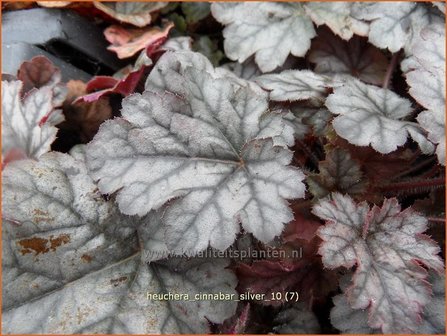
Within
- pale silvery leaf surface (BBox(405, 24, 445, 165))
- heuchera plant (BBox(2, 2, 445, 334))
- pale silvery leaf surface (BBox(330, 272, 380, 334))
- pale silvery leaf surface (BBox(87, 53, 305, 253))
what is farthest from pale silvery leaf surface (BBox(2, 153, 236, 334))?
pale silvery leaf surface (BBox(405, 24, 445, 165))

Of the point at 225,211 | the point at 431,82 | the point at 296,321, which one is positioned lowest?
the point at 296,321

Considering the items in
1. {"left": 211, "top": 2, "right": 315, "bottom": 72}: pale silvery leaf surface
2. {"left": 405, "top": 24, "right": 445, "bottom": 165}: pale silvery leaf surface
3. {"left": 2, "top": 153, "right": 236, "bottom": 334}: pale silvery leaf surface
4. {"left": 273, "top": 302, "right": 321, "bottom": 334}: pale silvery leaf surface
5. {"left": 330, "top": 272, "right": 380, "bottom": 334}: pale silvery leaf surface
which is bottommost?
{"left": 273, "top": 302, "right": 321, "bottom": 334}: pale silvery leaf surface

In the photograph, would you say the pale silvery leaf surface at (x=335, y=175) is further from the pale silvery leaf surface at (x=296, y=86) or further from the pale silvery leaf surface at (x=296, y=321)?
the pale silvery leaf surface at (x=296, y=321)

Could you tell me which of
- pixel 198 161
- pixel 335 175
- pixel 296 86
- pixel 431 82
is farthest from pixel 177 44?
pixel 431 82

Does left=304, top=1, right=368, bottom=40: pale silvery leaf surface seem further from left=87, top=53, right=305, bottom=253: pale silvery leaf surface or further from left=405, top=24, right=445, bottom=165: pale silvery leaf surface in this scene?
left=87, top=53, right=305, bottom=253: pale silvery leaf surface

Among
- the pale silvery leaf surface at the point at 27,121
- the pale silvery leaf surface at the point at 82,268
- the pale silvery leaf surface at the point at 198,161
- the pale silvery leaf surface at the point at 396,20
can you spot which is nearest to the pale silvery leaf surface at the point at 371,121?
the pale silvery leaf surface at the point at 198,161

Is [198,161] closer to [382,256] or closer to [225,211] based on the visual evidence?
[225,211]

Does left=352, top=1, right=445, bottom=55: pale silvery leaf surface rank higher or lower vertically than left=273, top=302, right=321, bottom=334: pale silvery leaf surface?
higher
